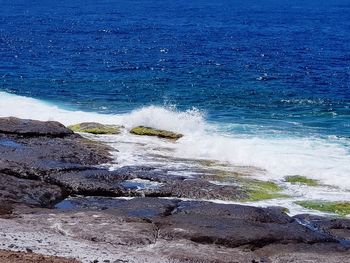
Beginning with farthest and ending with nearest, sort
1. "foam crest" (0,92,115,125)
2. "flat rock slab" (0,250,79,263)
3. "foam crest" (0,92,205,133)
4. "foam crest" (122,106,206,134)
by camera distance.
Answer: "foam crest" (0,92,115,125) < "foam crest" (0,92,205,133) < "foam crest" (122,106,206,134) < "flat rock slab" (0,250,79,263)

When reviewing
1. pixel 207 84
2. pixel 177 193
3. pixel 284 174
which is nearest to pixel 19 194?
pixel 177 193

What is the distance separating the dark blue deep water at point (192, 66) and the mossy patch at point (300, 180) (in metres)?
11.3

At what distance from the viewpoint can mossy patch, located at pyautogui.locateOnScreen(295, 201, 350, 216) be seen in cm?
2538

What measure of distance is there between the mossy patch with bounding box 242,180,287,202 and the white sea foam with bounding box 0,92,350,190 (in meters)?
1.23

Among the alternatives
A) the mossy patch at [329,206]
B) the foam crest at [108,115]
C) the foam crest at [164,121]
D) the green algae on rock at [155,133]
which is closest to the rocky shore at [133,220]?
the mossy patch at [329,206]

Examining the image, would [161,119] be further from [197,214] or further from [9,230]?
[9,230]

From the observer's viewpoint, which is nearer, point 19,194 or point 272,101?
point 19,194

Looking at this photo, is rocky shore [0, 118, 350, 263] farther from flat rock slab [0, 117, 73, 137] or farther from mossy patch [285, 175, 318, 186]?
mossy patch [285, 175, 318, 186]

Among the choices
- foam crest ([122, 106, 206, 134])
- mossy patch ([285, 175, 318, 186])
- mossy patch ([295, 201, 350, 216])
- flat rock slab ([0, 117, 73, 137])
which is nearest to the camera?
mossy patch ([295, 201, 350, 216])

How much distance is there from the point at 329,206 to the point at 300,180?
3.91 metres

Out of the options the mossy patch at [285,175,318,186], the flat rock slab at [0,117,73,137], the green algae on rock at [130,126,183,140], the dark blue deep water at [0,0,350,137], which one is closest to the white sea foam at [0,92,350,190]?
the mossy patch at [285,175,318,186]

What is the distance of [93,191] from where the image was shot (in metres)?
25.6

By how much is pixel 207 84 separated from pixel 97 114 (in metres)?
14.1

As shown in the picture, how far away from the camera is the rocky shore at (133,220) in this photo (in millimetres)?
19594
